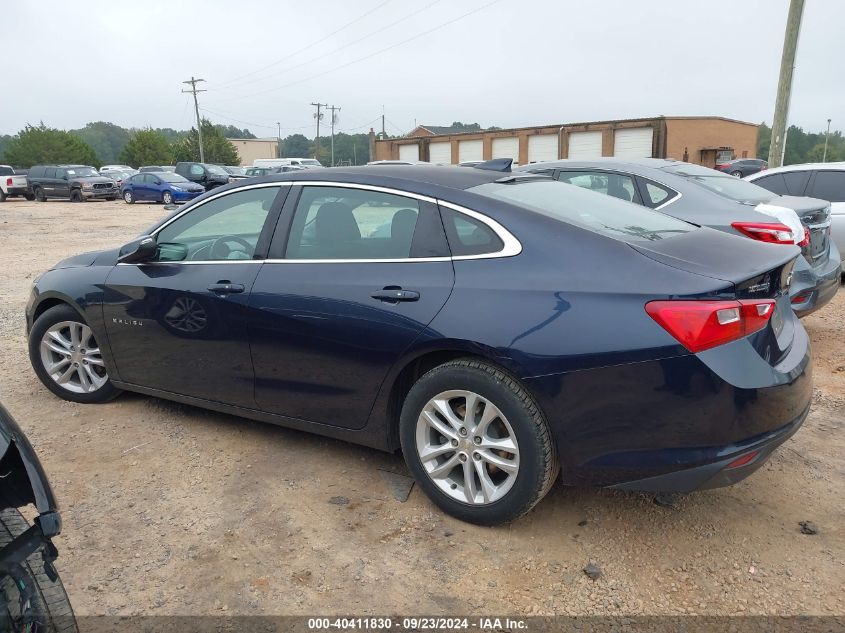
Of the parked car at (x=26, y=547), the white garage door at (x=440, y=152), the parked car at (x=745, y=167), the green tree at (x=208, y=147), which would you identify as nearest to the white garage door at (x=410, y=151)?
the white garage door at (x=440, y=152)

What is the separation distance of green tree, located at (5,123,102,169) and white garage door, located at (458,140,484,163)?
157ft

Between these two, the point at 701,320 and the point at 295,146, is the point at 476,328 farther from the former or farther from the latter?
the point at 295,146

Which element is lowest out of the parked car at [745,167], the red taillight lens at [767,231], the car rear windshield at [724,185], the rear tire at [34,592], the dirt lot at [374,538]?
the dirt lot at [374,538]

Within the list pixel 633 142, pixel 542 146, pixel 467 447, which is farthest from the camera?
pixel 542 146

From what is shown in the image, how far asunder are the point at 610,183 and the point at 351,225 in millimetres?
3742

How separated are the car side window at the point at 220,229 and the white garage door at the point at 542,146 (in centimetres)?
4263

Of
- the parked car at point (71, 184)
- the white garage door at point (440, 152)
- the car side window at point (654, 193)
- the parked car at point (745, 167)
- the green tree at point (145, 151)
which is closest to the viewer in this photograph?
the car side window at point (654, 193)

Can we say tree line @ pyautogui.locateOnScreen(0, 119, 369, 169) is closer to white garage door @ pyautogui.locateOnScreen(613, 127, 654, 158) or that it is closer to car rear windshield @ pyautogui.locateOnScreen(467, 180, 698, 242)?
white garage door @ pyautogui.locateOnScreen(613, 127, 654, 158)

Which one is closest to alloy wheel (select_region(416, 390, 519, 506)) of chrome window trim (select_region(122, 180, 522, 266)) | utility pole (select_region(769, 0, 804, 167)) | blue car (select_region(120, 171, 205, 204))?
chrome window trim (select_region(122, 180, 522, 266))

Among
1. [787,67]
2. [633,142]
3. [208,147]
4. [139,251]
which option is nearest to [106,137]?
[208,147]

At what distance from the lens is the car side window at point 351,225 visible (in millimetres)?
3193

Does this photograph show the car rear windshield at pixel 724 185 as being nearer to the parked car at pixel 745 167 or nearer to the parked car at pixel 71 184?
the parked car at pixel 745 167

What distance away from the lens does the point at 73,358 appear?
445cm

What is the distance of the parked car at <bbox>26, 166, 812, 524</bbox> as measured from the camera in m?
2.50
